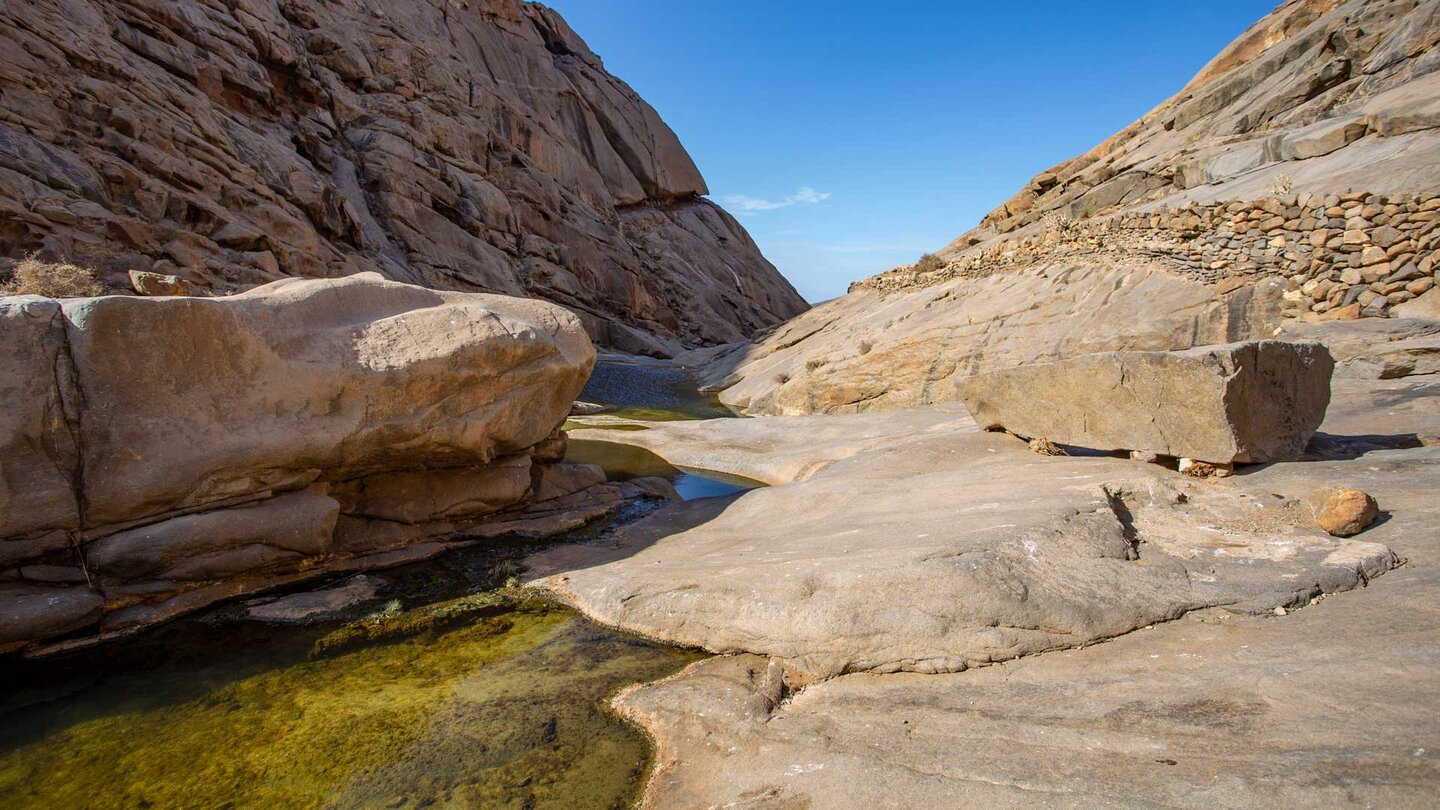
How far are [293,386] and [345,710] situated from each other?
13.9ft

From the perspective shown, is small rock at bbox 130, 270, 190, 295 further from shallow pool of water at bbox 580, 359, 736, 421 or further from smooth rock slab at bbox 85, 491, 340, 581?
shallow pool of water at bbox 580, 359, 736, 421

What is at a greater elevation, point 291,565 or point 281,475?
point 281,475

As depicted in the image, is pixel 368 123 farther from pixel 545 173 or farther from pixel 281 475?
pixel 281 475

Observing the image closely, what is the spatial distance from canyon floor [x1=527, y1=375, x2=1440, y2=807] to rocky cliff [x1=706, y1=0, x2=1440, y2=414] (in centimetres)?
557

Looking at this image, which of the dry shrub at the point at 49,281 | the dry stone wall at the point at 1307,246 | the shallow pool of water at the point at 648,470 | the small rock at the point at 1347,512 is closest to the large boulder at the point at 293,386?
the shallow pool of water at the point at 648,470

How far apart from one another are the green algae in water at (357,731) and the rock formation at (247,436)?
5.74ft

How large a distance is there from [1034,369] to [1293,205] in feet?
28.5

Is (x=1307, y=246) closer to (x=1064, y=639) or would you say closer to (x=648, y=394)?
(x=1064, y=639)

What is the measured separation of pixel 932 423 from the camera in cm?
1314

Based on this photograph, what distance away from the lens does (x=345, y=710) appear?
5.48 m

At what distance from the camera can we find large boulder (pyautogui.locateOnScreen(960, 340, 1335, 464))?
21.8 ft

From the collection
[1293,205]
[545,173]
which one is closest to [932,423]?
[1293,205]

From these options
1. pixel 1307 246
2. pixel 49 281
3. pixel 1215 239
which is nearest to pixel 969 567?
pixel 1307 246

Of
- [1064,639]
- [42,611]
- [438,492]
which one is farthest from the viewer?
[438,492]
